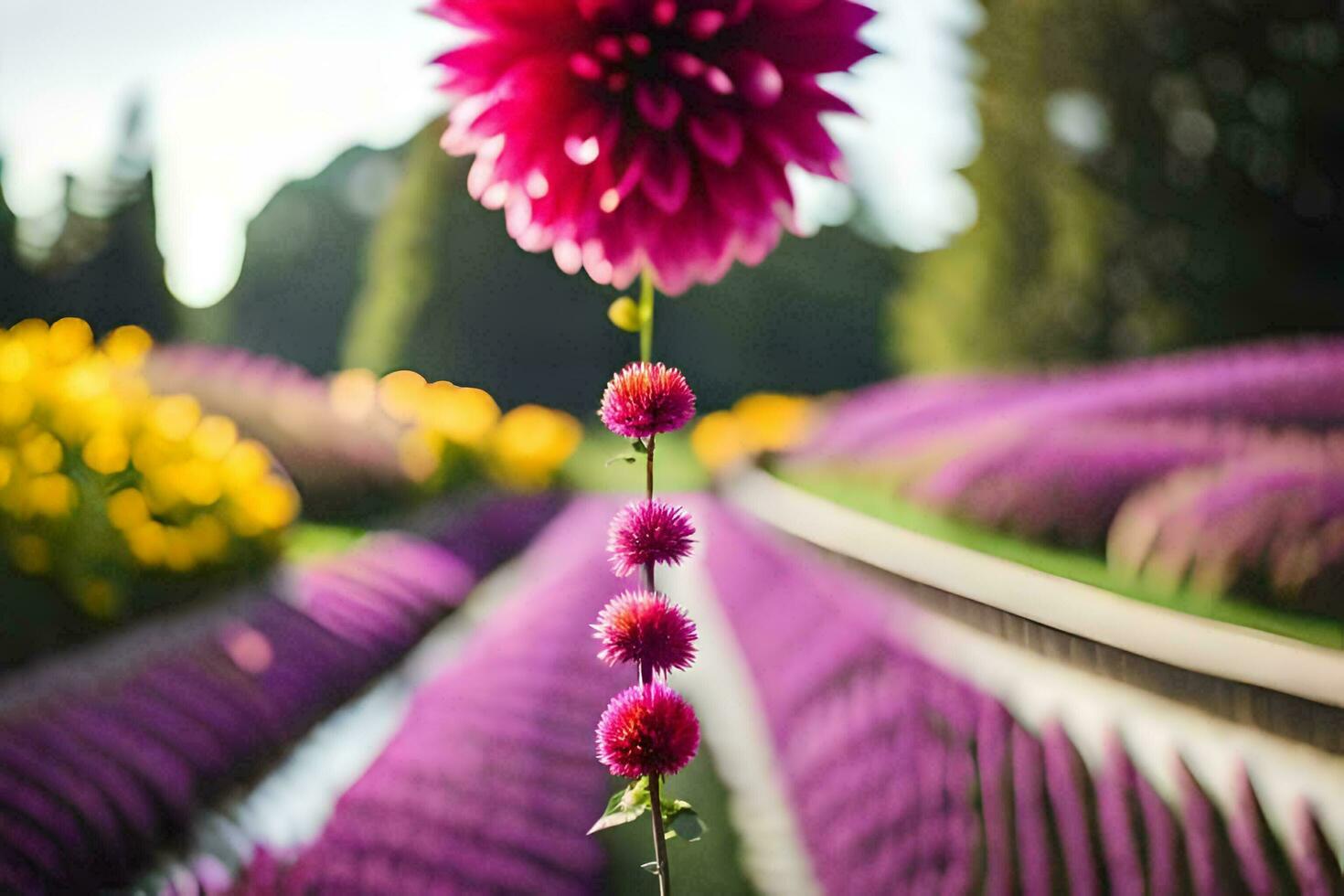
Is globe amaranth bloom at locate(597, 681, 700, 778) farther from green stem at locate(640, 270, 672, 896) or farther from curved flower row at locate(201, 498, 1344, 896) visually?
curved flower row at locate(201, 498, 1344, 896)

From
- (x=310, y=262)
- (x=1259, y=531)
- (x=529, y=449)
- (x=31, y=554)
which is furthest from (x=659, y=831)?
(x=310, y=262)

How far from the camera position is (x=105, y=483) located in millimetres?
1125

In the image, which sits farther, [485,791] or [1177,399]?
[1177,399]

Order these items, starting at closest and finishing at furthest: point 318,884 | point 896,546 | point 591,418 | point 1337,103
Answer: point 318,884, point 896,546, point 1337,103, point 591,418

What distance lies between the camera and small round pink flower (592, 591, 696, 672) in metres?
0.35

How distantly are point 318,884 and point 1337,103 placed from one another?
305 cm

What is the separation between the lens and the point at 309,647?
1.02m

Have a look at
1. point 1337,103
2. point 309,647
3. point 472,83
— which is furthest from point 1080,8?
point 472,83

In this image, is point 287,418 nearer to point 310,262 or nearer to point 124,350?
point 124,350

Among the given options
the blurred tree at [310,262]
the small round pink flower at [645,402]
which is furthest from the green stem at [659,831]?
the blurred tree at [310,262]

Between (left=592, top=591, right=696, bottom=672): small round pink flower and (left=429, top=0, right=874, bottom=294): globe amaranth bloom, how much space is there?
0.12 meters

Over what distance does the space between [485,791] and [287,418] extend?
1.54 meters

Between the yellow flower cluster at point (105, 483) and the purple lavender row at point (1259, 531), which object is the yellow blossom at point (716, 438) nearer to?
the yellow flower cluster at point (105, 483)

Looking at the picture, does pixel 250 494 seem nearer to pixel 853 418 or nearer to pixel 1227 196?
pixel 853 418
